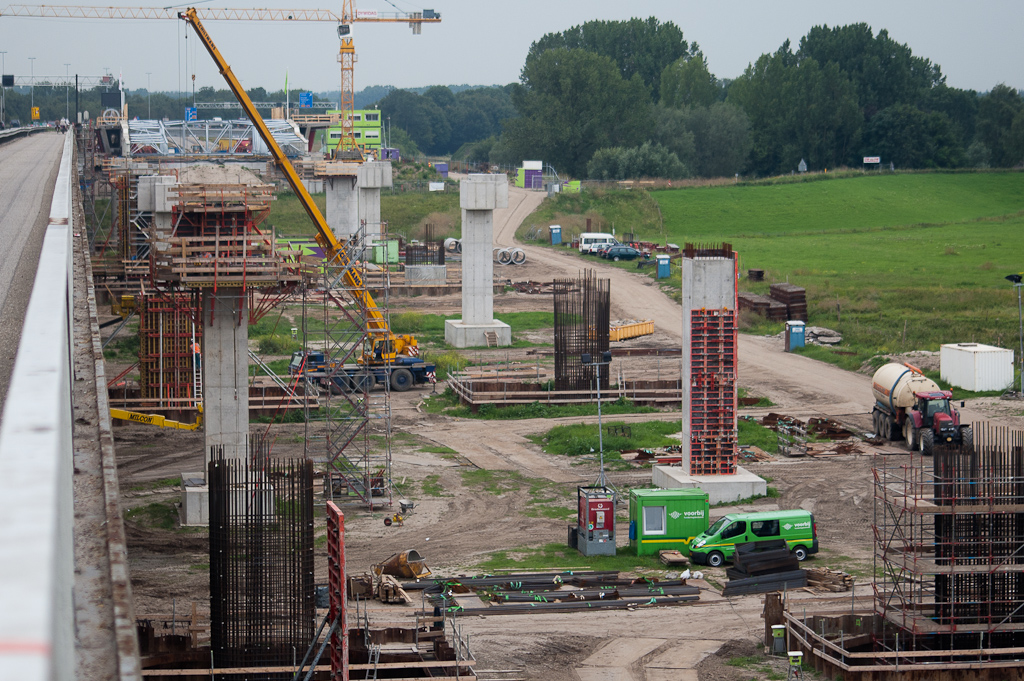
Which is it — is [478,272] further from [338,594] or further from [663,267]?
[338,594]

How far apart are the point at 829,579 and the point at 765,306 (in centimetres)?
3607

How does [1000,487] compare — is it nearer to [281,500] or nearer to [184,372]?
[281,500]

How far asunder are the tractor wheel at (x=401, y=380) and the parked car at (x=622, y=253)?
37592 millimetres

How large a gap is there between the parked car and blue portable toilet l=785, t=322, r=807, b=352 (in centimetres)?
2887

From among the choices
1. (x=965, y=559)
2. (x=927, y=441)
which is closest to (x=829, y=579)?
(x=965, y=559)

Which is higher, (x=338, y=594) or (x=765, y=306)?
(x=765, y=306)

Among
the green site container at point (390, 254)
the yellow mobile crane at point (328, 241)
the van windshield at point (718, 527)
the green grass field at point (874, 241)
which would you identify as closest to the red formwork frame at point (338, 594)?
the van windshield at point (718, 527)

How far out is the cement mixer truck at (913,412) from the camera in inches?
1280

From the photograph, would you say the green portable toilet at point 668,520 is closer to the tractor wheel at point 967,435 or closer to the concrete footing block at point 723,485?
the concrete footing block at point 723,485

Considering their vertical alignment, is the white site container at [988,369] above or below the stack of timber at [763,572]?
above

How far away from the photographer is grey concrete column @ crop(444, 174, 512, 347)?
5225 centimetres

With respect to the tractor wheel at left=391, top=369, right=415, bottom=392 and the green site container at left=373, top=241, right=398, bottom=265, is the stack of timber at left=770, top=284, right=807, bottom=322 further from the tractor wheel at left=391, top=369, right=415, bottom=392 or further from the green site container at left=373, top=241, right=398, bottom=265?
the green site container at left=373, top=241, right=398, bottom=265

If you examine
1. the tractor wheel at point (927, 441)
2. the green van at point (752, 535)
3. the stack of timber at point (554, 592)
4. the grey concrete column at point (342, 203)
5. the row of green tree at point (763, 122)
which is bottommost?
the stack of timber at point (554, 592)

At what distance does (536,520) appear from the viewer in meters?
28.3
